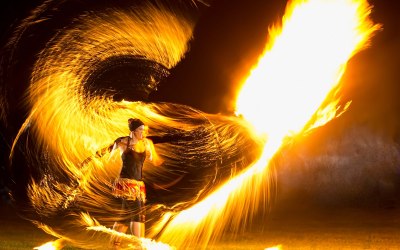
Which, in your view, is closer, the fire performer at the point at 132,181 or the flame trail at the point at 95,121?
the fire performer at the point at 132,181

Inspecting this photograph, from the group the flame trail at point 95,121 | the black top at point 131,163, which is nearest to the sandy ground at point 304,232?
the flame trail at point 95,121

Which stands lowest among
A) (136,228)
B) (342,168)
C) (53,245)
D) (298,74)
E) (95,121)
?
(53,245)

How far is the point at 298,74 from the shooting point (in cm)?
1042

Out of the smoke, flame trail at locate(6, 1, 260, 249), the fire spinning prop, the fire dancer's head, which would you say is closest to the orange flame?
the fire spinning prop

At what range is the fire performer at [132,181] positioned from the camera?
8773 millimetres

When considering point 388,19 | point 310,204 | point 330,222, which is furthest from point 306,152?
point 330,222

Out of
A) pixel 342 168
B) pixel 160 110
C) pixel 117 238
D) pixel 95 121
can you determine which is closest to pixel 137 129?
pixel 117 238

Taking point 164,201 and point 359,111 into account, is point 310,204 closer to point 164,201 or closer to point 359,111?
point 359,111

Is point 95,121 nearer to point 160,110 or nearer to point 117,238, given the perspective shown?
point 160,110

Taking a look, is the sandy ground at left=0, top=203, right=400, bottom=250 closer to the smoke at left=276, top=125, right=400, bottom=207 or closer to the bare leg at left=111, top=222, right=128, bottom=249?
the bare leg at left=111, top=222, right=128, bottom=249

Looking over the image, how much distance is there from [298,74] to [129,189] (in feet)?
9.99

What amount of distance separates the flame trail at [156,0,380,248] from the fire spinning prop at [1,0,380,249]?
0.05ft

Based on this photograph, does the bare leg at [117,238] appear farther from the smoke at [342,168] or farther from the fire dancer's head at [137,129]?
the smoke at [342,168]

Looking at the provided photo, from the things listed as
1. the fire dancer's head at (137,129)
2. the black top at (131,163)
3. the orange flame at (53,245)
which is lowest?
the orange flame at (53,245)
